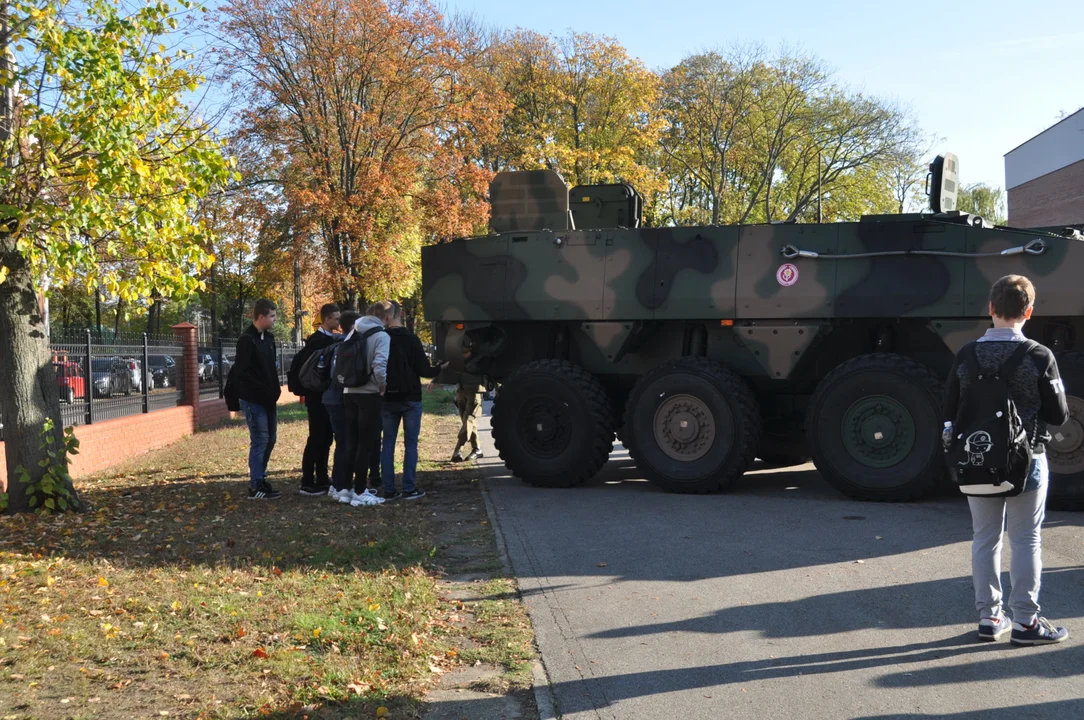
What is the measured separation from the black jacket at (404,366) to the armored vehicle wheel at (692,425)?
6.92ft

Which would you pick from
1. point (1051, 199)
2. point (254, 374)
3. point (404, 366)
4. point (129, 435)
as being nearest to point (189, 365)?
point (129, 435)

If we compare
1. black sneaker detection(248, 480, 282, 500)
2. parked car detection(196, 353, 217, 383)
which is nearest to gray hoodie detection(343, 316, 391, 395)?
black sneaker detection(248, 480, 282, 500)

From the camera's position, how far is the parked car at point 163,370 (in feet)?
53.6

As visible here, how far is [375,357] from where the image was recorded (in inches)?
382

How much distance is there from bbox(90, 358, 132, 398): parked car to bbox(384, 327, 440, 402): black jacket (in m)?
5.41

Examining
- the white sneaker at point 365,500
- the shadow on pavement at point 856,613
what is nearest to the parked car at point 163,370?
the white sneaker at point 365,500

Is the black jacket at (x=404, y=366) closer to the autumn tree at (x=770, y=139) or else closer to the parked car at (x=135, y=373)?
the parked car at (x=135, y=373)

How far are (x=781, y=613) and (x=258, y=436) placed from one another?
603 cm

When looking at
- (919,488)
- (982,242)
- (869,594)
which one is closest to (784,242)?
(982,242)

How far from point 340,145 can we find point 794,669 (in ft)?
71.2

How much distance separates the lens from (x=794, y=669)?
16.1 feet

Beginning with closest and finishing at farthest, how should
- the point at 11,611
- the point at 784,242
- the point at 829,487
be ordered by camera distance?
the point at 11,611 < the point at 784,242 < the point at 829,487

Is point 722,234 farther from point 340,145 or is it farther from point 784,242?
Result: point 340,145

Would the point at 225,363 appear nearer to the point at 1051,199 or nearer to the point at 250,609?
the point at 250,609
